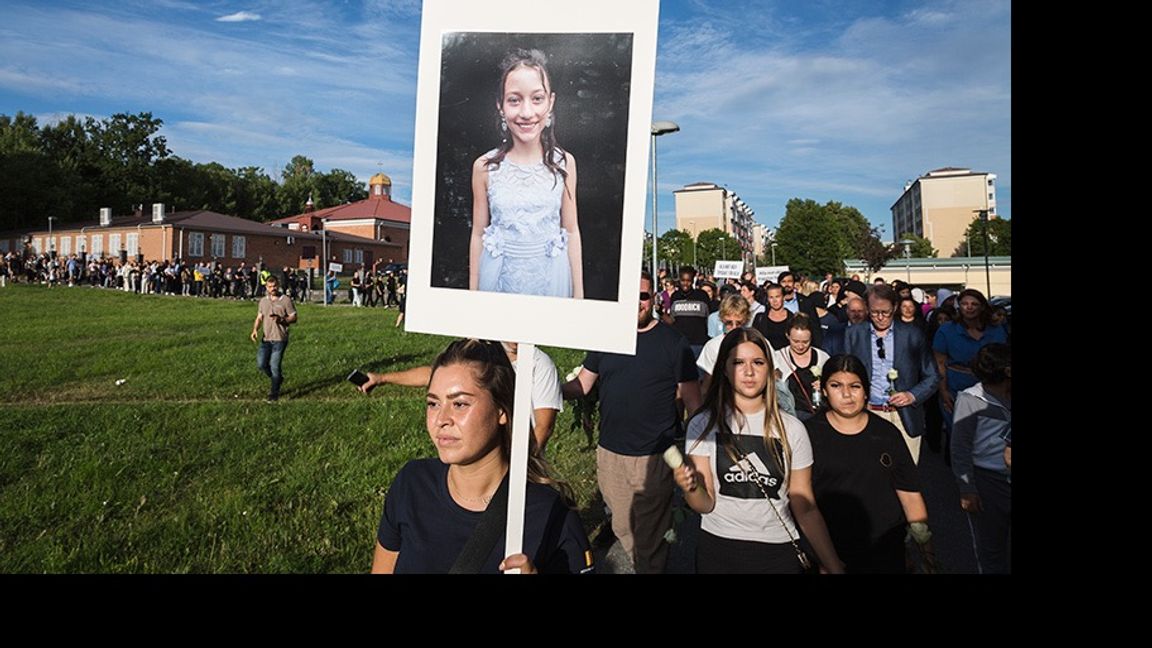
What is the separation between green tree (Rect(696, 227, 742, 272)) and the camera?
74.8 m

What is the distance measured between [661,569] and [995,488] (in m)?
1.97

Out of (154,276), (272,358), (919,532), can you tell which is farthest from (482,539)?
(154,276)

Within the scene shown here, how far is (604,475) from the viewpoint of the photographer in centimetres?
461

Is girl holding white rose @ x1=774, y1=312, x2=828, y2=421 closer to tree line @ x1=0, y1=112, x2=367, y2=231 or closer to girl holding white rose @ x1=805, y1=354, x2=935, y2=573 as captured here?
girl holding white rose @ x1=805, y1=354, x2=935, y2=573

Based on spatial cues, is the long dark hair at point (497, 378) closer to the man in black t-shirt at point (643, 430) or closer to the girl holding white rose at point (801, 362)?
the man in black t-shirt at point (643, 430)

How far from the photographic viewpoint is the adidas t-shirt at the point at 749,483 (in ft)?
10.2

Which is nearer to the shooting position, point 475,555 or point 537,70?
point 475,555

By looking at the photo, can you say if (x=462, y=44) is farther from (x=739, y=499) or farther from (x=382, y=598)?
(x=739, y=499)

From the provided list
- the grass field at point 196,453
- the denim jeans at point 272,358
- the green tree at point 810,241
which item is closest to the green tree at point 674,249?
the green tree at point 810,241

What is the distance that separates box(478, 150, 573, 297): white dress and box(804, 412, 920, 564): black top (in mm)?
1894

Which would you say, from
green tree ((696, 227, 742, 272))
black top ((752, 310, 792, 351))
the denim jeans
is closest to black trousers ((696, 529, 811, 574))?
black top ((752, 310, 792, 351))

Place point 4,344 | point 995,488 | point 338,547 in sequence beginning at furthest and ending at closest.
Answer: point 4,344, point 338,547, point 995,488

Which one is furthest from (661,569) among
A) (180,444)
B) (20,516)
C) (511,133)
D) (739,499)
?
(180,444)

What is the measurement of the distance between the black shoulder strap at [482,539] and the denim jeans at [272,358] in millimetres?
9513
